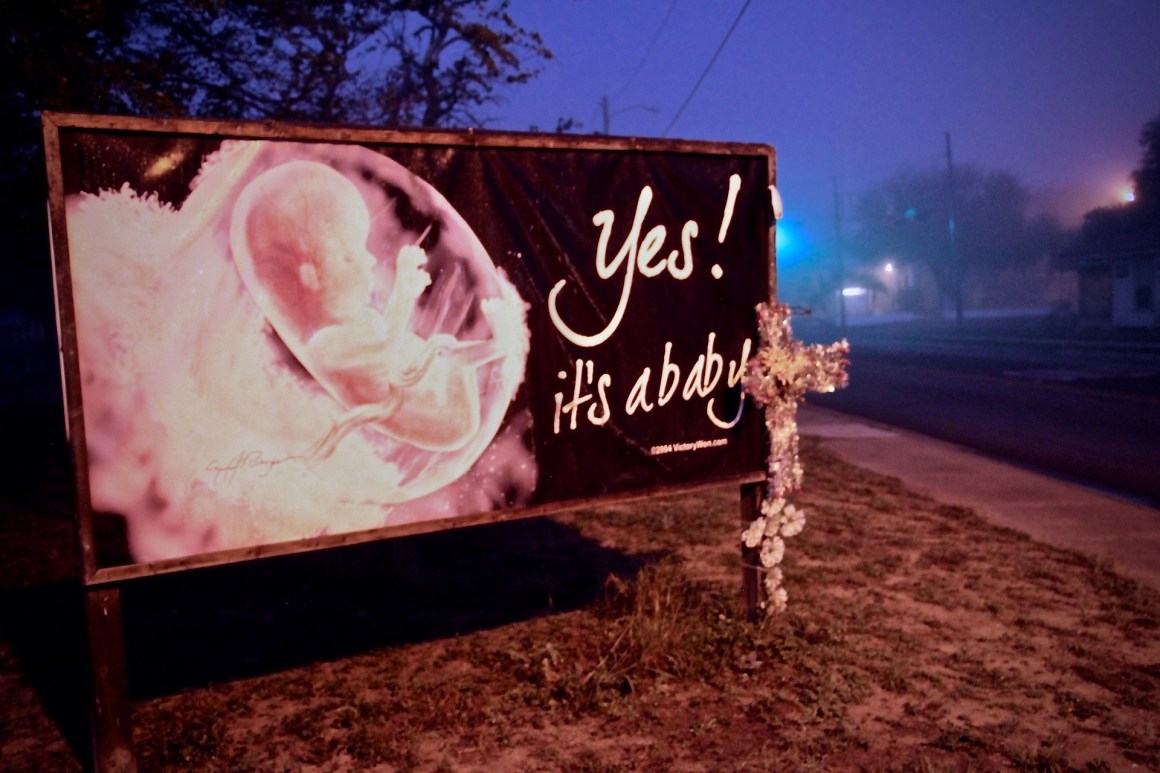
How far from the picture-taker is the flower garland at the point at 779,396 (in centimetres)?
564

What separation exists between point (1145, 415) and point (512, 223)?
1409cm

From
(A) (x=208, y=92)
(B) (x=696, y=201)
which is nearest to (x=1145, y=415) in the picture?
(B) (x=696, y=201)

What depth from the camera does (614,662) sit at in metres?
5.22

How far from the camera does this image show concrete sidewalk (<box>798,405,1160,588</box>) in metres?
7.77

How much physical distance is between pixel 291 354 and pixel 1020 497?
322 inches

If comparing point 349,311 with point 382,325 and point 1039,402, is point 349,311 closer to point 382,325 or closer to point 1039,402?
point 382,325

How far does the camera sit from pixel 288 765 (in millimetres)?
4336

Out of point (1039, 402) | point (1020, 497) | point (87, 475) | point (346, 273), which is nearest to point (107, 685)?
point (87, 475)

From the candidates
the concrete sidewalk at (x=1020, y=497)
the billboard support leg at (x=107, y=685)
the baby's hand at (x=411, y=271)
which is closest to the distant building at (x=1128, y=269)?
the concrete sidewalk at (x=1020, y=497)

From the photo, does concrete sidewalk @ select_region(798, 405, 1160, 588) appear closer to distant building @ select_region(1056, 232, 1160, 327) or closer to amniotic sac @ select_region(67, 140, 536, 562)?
amniotic sac @ select_region(67, 140, 536, 562)
